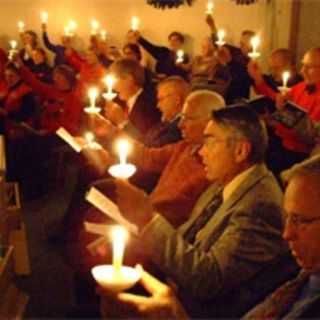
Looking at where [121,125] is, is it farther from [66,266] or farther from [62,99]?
[62,99]

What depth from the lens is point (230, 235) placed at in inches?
83.2

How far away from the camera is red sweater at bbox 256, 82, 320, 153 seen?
3.82 meters

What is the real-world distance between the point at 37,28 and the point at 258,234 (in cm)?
764

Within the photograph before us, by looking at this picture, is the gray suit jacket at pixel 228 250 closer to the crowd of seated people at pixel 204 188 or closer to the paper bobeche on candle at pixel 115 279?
the crowd of seated people at pixel 204 188

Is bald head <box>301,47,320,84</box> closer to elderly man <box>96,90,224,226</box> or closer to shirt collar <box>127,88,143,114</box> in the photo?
shirt collar <box>127,88,143,114</box>

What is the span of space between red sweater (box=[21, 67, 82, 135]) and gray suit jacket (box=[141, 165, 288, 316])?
3.44 m

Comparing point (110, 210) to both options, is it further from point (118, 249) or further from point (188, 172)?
point (188, 172)

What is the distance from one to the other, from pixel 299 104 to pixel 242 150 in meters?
2.01

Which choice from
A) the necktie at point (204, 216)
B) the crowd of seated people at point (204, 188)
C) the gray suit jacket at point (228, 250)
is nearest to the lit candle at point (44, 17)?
the crowd of seated people at point (204, 188)

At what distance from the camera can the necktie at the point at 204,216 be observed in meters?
2.43

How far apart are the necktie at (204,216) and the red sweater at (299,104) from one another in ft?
4.05

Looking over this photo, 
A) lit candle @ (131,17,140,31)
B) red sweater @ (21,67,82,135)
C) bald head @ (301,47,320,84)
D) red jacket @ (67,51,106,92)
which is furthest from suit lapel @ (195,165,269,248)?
lit candle @ (131,17,140,31)

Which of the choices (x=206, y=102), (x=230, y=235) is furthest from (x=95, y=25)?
(x=230, y=235)

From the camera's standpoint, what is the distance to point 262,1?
309 inches
